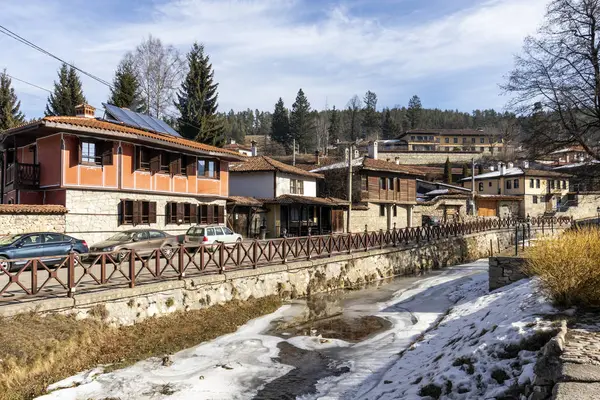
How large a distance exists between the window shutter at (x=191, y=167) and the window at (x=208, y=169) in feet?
2.16

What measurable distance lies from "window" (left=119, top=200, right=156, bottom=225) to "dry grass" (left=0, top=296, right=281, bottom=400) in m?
10.7

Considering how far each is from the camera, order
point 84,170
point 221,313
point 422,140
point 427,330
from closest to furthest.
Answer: point 427,330 → point 221,313 → point 84,170 → point 422,140

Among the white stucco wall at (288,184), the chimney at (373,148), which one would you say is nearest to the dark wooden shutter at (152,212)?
the white stucco wall at (288,184)

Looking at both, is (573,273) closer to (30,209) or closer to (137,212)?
(30,209)

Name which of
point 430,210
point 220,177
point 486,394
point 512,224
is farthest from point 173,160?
point 512,224

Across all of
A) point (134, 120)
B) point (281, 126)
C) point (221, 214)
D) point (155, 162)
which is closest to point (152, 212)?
point (155, 162)

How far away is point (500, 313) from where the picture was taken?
29.0 feet

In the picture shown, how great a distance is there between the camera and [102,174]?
808 inches

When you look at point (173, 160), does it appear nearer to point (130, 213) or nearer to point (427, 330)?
point (130, 213)

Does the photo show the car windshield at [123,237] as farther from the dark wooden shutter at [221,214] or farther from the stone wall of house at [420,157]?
the stone wall of house at [420,157]

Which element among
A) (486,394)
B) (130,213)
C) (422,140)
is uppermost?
(422,140)

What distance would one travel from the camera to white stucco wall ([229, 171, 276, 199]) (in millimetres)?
31250

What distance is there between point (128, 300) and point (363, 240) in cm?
1340

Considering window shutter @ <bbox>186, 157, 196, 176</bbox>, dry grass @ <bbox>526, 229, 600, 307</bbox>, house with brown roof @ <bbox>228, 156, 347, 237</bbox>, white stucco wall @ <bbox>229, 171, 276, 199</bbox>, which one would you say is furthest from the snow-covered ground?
white stucco wall @ <bbox>229, 171, 276, 199</bbox>
